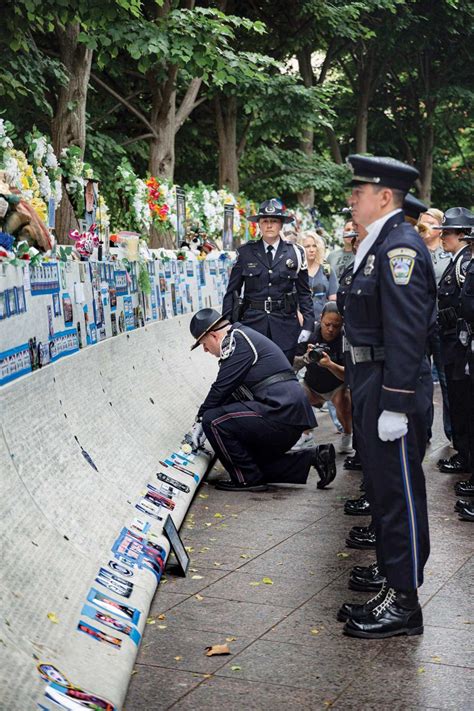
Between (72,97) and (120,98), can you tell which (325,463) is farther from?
(120,98)

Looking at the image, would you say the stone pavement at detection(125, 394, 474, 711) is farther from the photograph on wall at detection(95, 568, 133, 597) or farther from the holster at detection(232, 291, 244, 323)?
the holster at detection(232, 291, 244, 323)

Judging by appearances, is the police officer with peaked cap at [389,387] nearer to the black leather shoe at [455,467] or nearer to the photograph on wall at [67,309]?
the photograph on wall at [67,309]

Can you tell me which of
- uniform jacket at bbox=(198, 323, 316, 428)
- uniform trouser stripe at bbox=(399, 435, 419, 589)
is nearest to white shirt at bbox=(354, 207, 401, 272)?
uniform trouser stripe at bbox=(399, 435, 419, 589)

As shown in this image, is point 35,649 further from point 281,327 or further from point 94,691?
point 281,327

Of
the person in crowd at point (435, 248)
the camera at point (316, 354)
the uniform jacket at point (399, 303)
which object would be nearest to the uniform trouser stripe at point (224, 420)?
the camera at point (316, 354)

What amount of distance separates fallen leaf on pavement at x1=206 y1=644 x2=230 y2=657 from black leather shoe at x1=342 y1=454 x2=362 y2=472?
4.78 metres

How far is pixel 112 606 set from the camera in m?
5.53

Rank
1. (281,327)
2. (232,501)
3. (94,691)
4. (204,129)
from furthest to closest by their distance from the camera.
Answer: (204,129), (281,327), (232,501), (94,691)

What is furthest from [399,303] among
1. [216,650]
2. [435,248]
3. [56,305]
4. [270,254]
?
[435,248]

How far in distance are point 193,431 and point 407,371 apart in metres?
4.32

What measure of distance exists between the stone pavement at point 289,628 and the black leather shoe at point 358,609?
7cm

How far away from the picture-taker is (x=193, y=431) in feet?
31.1

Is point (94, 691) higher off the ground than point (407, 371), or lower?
lower

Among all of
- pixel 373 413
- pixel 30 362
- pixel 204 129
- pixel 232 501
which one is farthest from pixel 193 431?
pixel 204 129
